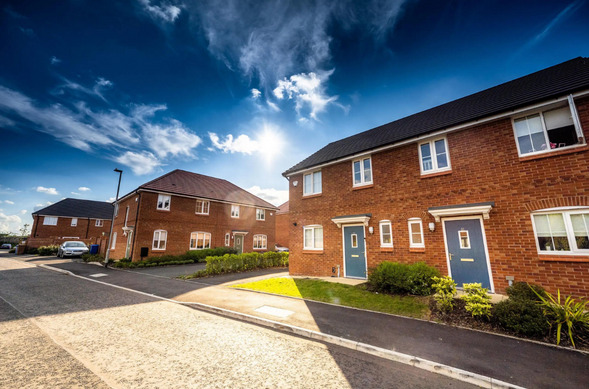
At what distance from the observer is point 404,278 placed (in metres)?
8.41

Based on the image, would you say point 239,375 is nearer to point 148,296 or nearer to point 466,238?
point 148,296

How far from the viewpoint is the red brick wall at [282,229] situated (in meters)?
34.4

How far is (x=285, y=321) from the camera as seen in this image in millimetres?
6309

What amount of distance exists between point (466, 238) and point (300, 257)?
26.7 ft

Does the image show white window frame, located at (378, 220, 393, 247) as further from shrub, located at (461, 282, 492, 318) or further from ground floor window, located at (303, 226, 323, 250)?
shrub, located at (461, 282, 492, 318)

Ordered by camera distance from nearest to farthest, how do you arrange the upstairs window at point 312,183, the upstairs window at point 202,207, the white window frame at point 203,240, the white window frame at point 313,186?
the white window frame at point 313,186 → the upstairs window at point 312,183 → the white window frame at point 203,240 → the upstairs window at point 202,207

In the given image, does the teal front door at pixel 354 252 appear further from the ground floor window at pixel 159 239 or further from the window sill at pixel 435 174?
the ground floor window at pixel 159 239

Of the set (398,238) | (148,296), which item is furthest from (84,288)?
(398,238)

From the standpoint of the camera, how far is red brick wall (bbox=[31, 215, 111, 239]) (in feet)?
124

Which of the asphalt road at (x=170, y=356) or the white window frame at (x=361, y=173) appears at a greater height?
the white window frame at (x=361, y=173)

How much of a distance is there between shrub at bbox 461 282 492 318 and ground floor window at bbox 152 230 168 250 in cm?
2272

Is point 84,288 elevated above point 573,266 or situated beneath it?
situated beneath

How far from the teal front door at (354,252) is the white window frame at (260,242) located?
18.7 meters

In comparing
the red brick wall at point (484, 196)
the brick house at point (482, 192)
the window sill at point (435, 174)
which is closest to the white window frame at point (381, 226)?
the brick house at point (482, 192)
